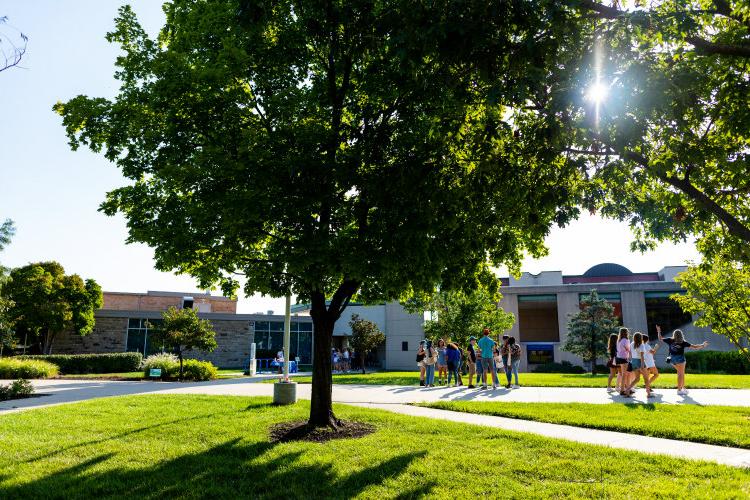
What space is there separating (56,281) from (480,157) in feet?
129

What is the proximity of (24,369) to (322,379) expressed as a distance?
844 inches

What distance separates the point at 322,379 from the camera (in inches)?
361

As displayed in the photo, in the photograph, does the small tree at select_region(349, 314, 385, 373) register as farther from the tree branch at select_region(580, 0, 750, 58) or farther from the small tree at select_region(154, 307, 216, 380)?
the tree branch at select_region(580, 0, 750, 58)

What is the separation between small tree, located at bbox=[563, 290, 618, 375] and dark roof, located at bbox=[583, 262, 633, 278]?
21922 millimetres

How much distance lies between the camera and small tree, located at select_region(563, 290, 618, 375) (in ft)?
100

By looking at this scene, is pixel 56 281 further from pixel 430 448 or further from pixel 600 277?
→ pixel 600 277

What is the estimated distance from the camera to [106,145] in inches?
350

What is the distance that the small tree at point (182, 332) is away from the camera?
23766 mm

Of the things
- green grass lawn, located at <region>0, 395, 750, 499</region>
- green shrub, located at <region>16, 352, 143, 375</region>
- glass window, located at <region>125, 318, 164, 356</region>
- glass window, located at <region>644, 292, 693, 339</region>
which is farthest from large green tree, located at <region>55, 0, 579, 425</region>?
glass window, located at <region>644, 292, 693, 339</region>

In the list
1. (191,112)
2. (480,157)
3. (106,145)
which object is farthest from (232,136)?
(480,157)

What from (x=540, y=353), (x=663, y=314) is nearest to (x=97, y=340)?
(x=540, y=353)

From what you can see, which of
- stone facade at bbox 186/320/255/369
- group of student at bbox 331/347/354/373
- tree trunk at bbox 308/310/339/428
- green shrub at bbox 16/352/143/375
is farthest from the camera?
stone facade at bbox 186/320/255/369

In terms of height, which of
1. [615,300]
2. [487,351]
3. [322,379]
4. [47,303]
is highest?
[615,300]

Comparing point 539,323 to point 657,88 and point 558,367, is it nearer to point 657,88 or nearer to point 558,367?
point 558,367
